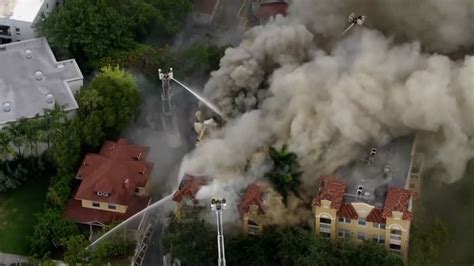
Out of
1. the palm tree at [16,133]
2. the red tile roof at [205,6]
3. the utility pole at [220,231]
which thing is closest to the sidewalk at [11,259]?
the palm tree at [16,133]

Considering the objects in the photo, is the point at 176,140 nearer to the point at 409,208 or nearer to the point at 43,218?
the point at 43,218

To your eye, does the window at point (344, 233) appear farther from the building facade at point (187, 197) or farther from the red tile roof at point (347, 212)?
the building facade at point (187, 197)

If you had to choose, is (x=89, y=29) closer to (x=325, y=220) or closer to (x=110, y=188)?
(x=110, y=188)

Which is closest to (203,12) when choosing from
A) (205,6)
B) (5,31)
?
(205,6)

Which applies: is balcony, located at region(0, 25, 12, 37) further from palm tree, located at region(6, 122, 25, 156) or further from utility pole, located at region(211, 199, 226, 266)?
utility pole, located at region(211, 199, 226, 266)

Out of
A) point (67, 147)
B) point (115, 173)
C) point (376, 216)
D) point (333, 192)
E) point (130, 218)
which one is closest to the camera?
point (376, 216)

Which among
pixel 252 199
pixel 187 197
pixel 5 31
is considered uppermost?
pixel 5 31

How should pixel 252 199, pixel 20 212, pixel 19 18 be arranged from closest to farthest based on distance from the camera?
pixel 252 199
pixel 20 212
pixel 19 18
